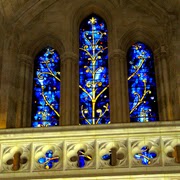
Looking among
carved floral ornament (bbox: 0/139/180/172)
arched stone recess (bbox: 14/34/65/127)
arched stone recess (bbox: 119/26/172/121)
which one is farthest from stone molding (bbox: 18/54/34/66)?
carved floral ornament (bbox: 0/139/180/172)

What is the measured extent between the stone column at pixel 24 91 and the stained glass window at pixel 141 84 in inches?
93.8

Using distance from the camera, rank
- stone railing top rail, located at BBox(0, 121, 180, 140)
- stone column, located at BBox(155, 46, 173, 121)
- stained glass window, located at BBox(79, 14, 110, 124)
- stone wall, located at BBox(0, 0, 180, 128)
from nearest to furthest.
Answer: stone railing top rail, located at BBox(0, 121, 180, 140) < stone column, located at BBox(155, 46, 173, 121) < stone wall, located at BBox(0, 0, 180, 128) < stained glass window, located at BBox(79, 14, 110, 124)

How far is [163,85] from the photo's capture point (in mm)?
12672

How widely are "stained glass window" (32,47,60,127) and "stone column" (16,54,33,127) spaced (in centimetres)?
16

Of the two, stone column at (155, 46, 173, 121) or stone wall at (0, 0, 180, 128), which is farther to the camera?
stone wall at (0, 0, 180, 128)

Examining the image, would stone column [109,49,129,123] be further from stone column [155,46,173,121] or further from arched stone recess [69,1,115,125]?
stone column [155,46,173,121]

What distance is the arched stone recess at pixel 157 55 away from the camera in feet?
40.9

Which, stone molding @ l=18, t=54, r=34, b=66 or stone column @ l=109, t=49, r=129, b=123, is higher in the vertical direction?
stone molding @ l=18, t=54, r=34, b=66

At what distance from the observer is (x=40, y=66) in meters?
13.5

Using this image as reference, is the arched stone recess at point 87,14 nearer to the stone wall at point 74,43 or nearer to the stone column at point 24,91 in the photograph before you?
the stone wall at point 74,43

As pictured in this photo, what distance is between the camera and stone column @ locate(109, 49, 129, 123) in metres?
12.3

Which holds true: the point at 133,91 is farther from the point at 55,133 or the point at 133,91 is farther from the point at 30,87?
the point at 55,133

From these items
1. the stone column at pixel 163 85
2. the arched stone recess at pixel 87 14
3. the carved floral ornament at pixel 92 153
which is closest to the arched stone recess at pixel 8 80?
the arched stone recess at pixel 87 14

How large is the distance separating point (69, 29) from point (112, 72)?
5.28 feet
